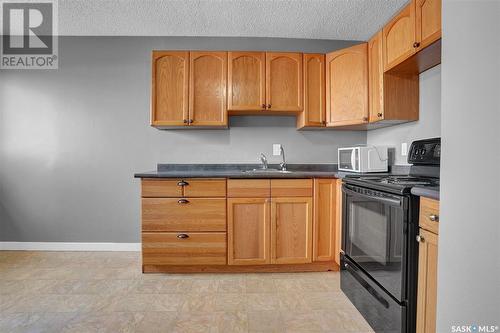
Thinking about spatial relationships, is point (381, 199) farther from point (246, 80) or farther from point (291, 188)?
point (246, 80)

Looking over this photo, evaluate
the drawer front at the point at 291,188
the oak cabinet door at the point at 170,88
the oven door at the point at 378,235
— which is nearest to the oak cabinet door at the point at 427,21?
the oven door at the point at 378,235

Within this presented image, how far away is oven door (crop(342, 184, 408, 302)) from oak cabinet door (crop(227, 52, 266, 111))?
1.22 meters

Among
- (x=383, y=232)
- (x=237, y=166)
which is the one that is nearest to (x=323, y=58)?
(x=237, y=166)

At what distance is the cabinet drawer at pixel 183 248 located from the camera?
2331 mm

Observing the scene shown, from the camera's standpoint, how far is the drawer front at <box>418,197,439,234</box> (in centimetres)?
120

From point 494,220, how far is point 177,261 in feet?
7.18

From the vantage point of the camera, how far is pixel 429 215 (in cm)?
124

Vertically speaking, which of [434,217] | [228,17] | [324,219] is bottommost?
[324,219]

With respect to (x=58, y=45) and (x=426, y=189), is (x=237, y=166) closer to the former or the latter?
(x=426, y=189)

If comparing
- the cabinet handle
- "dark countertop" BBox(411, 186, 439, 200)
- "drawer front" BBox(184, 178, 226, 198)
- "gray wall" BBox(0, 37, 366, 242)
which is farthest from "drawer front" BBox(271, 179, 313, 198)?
the cabinet handle

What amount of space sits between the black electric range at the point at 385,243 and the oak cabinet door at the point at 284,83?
102cm

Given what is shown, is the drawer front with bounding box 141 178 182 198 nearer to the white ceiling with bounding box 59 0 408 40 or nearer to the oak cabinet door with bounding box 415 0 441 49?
the white ceiling with bounding box 59 0 408 40

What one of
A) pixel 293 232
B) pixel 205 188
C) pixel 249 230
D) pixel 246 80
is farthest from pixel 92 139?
pixel 293 232

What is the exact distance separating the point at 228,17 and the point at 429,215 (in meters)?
2.36
